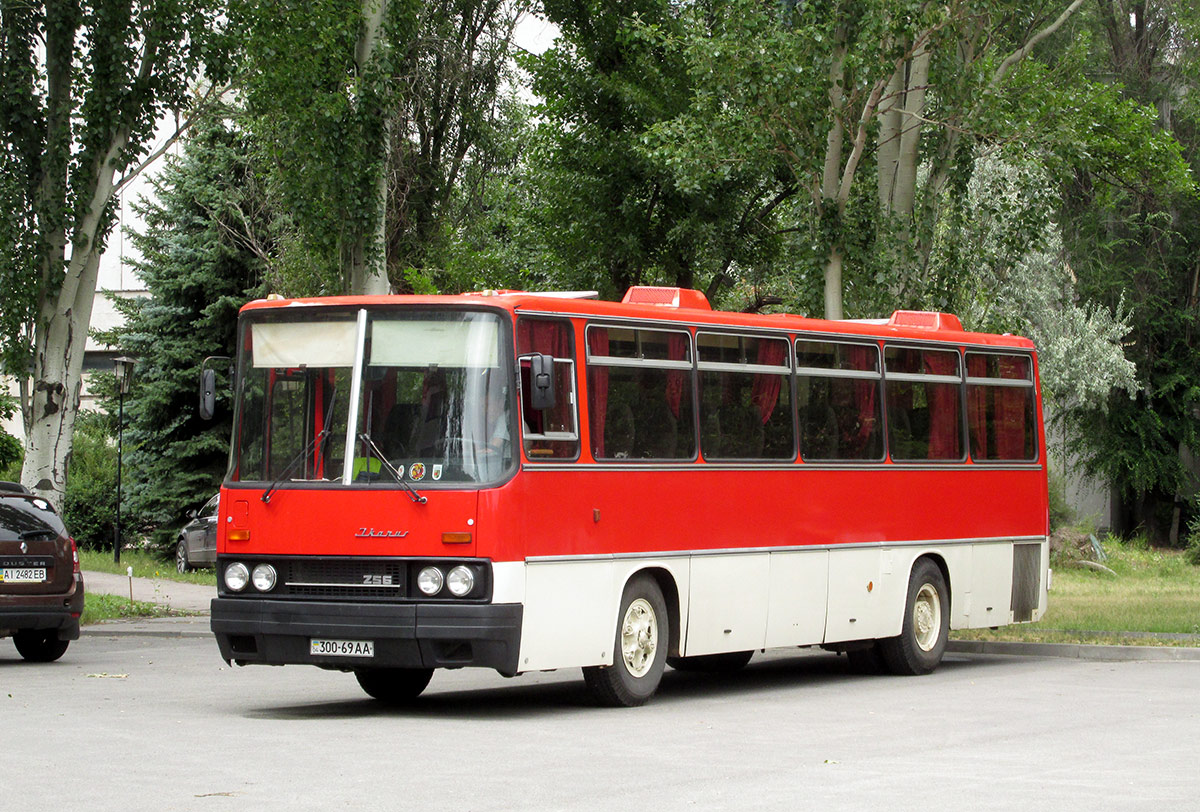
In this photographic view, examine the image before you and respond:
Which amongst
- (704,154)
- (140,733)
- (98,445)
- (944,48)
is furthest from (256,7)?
(98,445)

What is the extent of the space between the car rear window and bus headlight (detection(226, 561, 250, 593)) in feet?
16.2

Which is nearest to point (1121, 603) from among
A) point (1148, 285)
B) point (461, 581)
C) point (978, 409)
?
point (978, 409)

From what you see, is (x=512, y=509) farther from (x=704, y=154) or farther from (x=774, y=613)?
(x=704, y=154)

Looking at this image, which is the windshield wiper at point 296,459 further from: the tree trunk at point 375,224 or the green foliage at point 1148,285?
the green foliage at point 1148,285

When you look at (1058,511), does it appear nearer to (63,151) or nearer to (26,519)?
(63,151)

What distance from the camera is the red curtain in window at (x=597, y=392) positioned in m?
13.4

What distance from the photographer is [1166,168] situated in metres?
25.6

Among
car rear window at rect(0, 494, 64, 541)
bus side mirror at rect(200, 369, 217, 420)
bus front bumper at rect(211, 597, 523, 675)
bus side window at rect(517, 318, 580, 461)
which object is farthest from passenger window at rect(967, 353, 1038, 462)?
car rear window at rect(0, 494, 64, 541)

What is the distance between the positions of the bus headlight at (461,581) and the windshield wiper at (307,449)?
140cm

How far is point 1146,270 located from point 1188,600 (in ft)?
71.1

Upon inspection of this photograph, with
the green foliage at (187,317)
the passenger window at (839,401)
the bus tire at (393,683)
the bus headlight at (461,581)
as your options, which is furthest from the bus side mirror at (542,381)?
the green foliage at (187,317)

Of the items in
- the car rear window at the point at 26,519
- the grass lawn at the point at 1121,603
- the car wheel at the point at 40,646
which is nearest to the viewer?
the car rear window at the point at 26,519

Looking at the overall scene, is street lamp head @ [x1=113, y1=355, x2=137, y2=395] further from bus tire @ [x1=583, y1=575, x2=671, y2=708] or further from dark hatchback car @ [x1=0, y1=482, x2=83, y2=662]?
bus tire @ [x1=583, y1=575, x2=671, y2=708]

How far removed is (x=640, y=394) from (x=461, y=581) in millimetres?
2329
